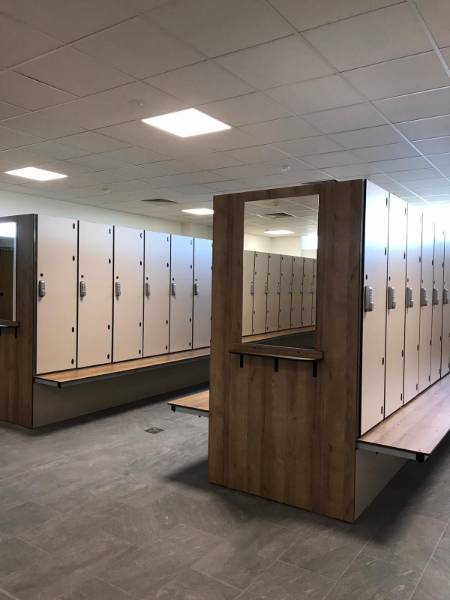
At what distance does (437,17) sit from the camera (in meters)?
2.65

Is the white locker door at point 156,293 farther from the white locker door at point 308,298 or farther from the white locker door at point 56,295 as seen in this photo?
the white locker door at point 308,298

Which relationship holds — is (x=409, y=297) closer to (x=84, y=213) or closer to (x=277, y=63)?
(x=277, y=63)

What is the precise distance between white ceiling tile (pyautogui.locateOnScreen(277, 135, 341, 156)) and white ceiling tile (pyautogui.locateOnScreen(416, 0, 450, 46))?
6.73 ft

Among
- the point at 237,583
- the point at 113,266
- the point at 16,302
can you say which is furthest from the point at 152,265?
the point at 237,583

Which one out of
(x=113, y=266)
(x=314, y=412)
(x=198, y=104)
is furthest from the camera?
(x=113, y=266)

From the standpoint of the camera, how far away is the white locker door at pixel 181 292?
658 centimetres

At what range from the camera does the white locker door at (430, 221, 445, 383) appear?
5.02 meters

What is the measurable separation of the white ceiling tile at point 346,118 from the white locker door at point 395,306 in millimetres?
959

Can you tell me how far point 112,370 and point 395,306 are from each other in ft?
10.4

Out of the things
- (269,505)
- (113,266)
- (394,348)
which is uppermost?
(113,266)

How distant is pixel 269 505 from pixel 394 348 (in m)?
1.55

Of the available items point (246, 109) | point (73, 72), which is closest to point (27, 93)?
point (73, 72)

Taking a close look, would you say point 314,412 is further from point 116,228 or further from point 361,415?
point 116,228

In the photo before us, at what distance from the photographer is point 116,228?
5699 mm
